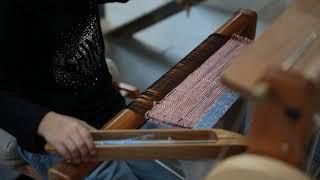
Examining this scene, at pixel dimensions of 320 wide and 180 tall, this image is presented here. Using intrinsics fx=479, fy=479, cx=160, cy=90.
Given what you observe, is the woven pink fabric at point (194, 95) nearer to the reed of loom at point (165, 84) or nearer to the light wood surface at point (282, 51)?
the reed of loom at point (165, 84)

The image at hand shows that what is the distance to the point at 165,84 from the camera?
969mm

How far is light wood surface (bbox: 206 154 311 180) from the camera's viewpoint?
1.49ft

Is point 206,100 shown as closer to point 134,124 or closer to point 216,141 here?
point 134,124

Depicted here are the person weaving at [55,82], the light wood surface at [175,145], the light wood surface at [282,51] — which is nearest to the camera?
the light wood surface at [282,51]

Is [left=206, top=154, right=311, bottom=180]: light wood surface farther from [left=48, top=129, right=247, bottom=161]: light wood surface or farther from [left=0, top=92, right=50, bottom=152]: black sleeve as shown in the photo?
[left=0, top=92, right=50, bottom=152]: black sleeve

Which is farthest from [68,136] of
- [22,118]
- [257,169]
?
→ [257,169]

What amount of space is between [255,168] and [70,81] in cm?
71

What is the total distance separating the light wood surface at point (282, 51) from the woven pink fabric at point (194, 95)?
0.38 meters

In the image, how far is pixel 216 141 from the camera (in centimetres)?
66

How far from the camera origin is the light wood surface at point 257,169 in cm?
45

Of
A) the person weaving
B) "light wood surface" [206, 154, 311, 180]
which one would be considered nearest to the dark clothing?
the person weaving

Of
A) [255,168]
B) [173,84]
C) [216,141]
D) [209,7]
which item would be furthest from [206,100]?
[209,7]

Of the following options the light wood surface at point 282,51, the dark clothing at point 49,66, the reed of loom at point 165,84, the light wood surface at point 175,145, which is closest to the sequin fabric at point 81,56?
the dark clothing at point 49,66

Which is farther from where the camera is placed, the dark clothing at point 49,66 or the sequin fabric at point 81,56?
the sequin fabric at point 81,56
